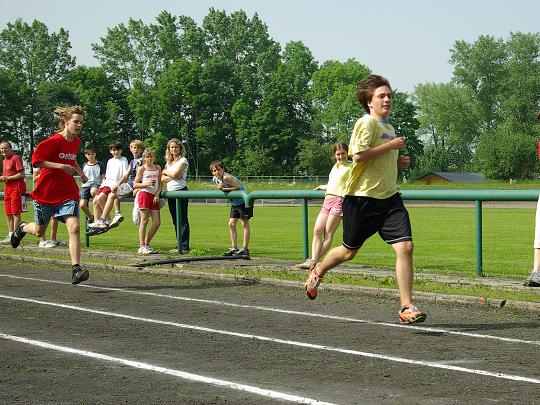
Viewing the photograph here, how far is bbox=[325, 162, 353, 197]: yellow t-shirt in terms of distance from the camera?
39.3 feet

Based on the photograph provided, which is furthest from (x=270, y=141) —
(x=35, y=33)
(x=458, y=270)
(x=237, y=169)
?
(x=458, y=270)

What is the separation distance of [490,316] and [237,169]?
326 ft

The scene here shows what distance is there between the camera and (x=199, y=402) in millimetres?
5160

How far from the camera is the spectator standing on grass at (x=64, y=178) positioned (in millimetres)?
10945

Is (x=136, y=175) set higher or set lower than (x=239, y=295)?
higher

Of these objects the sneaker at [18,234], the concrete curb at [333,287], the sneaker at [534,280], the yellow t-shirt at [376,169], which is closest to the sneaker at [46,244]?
the concrete curb at [333,287]

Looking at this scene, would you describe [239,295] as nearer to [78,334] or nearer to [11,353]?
[78,334]

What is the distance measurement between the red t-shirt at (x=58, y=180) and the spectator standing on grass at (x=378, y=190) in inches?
165

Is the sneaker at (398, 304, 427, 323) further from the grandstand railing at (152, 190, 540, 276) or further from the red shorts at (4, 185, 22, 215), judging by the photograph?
the red shorts at (4, 185, 22, 215)

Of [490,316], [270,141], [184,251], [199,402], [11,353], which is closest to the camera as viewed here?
[199,402]

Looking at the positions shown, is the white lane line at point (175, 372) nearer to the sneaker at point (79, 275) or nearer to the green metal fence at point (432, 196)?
the sneaker at point (79, 275)

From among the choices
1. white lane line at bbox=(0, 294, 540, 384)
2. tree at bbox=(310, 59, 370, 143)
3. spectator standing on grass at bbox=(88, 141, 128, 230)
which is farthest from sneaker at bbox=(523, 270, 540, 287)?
tree at bbox=(310, 59, 370, 143)

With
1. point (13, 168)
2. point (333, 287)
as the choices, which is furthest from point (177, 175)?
point (333, 287)

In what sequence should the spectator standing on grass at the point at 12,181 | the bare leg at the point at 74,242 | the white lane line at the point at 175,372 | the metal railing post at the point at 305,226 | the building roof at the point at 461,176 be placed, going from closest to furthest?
1. the white lane line at the point at 175,372
2. the bare leg at the point at 74,242
3. the metal railing post at the point at 305,226
4. the spectator standing on grass at the point at 12,181
5. the building roof at the point at 461,176
